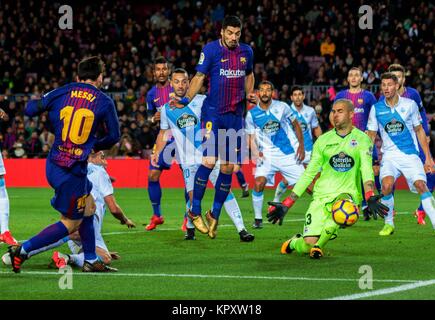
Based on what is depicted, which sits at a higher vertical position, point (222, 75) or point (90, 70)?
point (90, 70)

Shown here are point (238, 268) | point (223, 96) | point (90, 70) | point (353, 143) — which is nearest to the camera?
point (90, 70)

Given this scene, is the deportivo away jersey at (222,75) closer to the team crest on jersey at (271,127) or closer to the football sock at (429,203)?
the football sock at (429,203)

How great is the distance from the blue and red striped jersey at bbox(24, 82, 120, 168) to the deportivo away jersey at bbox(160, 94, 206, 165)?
466cm

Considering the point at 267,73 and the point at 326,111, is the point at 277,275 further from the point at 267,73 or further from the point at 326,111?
the point at 267,73

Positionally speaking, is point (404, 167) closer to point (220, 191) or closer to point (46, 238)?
point (220, 191)

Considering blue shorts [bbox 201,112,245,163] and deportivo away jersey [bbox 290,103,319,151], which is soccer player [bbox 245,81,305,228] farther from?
blue shorts [bbox 201,112,245,163]

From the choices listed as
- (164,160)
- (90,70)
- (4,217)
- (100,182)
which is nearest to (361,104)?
(164,160)

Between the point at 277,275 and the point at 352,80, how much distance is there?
7305mm

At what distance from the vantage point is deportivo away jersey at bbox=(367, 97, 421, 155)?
13.2 metres

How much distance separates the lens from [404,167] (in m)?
13.2

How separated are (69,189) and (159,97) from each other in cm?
604

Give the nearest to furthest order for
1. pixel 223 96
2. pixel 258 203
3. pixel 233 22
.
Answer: pixel 233 22 → pixel 223 96 → pixel 258 203

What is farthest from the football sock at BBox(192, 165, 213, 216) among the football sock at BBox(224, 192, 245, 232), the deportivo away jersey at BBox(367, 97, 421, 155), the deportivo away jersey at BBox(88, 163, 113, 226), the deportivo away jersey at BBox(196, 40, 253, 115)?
the deportivo away jersey at BBox(367, 97, 421, 155)
